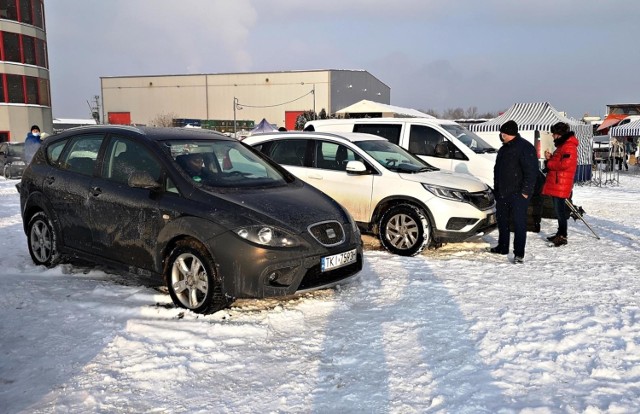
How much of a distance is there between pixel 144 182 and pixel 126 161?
574 millimetres

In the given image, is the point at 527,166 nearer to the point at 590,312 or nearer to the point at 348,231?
the point at 590,312

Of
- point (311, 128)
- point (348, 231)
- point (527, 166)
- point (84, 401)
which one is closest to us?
point (84, 401)

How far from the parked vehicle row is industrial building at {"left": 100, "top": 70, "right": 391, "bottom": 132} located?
47.0m

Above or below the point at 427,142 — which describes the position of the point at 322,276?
below

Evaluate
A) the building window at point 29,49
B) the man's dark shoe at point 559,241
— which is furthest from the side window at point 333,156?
the building window at point 29,49

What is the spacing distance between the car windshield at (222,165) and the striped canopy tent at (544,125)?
44.0 ft

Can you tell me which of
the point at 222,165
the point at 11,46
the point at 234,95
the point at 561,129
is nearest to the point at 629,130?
the point at 561,129

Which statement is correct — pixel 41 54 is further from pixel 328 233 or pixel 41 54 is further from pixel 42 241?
pixel 328 233

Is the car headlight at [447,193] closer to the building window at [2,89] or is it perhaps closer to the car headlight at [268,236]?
the car headlight at [268,236]

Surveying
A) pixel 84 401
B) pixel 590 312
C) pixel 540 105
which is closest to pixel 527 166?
pixel 590 312

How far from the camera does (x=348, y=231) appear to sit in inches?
203

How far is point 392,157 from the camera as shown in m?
7.86

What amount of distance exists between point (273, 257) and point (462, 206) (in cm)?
331

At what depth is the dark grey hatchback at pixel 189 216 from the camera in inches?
178
